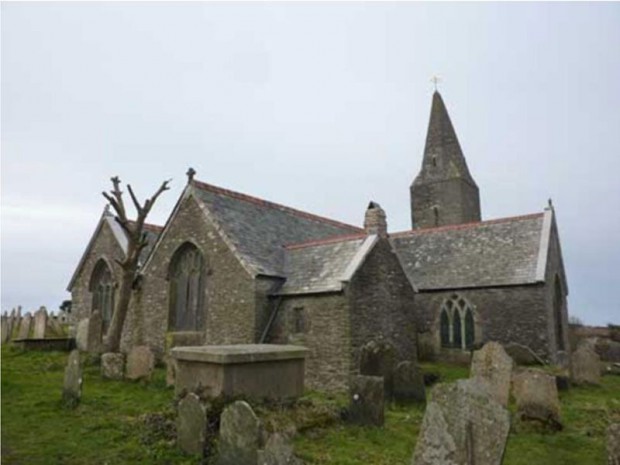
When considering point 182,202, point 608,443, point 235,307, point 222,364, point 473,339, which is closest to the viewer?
point 608,443

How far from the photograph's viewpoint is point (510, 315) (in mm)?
19641

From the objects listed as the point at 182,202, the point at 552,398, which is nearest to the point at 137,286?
the point at 182,202

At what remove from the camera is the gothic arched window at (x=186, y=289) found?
1783cm

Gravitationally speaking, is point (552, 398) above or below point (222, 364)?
below

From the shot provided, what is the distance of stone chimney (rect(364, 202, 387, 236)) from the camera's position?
55.0ft

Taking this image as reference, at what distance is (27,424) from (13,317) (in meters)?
19.1

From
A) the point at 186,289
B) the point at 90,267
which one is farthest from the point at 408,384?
the point at 90,267

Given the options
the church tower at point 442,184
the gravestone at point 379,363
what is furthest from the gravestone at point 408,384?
the church tower at point 442,184

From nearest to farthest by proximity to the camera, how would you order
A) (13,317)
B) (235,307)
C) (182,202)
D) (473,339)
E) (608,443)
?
(608,443) → (235,307) → (182,202) → (473,339) → (13,317)

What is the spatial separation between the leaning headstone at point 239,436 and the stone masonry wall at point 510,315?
15.5 m

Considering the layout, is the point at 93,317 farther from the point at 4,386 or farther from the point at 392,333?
the point at 392,333

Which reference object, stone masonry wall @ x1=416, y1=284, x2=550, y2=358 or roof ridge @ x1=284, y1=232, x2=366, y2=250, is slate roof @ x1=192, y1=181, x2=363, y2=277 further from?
stone masonry wall @ x1=416, y1=284, x2=550, y2=358

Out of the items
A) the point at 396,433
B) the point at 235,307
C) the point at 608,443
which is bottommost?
the point at 396,433

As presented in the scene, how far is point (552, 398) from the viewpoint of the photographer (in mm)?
9398
